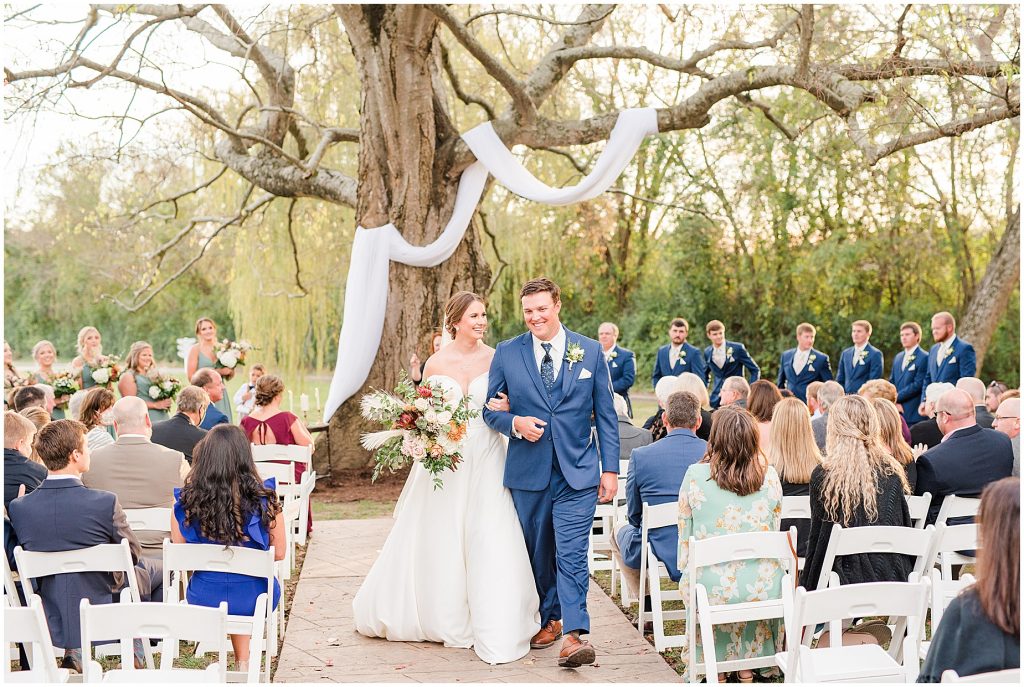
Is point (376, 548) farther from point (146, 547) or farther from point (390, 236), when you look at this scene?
point (390, 236)

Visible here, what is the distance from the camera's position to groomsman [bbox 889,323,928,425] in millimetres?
10625

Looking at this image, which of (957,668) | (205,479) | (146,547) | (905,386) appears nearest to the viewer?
(957,668)

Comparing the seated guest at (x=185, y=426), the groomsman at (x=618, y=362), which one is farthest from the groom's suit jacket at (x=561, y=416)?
the groomsman at (x=618, y=362)

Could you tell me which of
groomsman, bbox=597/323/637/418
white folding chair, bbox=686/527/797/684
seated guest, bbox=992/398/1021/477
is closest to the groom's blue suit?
white folding chair, bbox=686/527/797/684

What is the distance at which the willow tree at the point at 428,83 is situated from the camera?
29.7 ft

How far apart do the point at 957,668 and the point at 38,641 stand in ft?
9.11

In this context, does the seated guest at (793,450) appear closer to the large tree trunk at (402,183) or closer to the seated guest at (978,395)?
the seated guest at (978,395)

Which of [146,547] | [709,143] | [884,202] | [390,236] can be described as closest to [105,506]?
[146,547]

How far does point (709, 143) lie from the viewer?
23.7 m

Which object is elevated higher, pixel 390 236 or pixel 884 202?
pixel 884 202

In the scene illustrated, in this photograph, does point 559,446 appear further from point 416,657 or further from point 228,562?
point 228,562

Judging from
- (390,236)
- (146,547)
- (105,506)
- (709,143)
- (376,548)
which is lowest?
(376,548)

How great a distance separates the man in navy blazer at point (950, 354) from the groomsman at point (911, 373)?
324 millimetres

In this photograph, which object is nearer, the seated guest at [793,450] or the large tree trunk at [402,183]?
the seated guest at [793,450]
